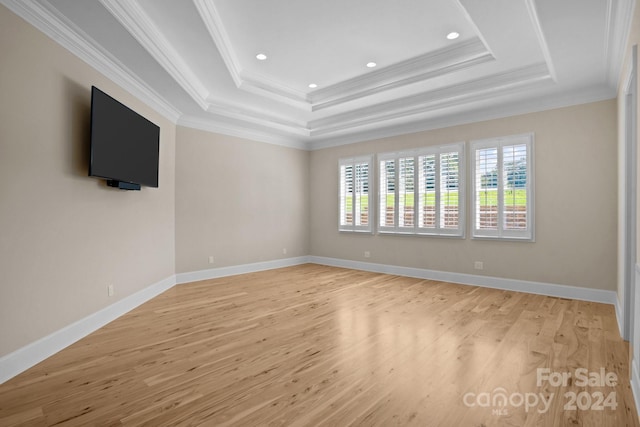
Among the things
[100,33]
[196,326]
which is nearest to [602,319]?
[196,326]

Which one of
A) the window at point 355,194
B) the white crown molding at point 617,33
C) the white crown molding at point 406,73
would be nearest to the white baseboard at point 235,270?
the window at point 355,194

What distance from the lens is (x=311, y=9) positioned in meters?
3.28

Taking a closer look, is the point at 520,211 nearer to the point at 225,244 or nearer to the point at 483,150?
the point at 483,150

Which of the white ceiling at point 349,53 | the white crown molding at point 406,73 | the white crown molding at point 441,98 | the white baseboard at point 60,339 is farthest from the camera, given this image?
the white crown molding at point 441,98

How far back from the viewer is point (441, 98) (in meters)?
5.13

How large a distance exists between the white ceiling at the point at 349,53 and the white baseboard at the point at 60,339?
8.56 ft

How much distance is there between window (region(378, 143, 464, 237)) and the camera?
5.74 m

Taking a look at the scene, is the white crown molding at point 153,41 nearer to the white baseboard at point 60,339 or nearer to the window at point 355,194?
the white baseboard at point 60,339

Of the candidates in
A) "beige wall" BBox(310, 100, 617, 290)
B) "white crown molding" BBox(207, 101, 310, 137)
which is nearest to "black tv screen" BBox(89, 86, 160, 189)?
"white crown molding" BBox(207, 101, 310, 137)

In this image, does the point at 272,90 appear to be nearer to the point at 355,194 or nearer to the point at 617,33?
the point at 355,194

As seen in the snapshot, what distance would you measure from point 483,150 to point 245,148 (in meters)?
4.43

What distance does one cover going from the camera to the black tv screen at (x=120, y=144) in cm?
321

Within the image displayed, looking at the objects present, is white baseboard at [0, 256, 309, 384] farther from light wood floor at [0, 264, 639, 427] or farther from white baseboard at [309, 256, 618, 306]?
white baseboard at [309, 256, 618, 306]

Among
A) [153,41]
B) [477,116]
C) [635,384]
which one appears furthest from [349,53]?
[635,384]
